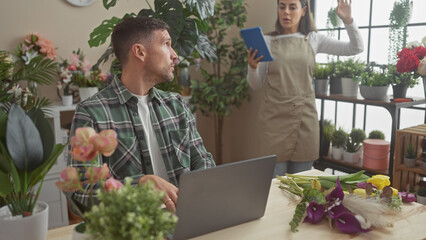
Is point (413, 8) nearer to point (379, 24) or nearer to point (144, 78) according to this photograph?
point (379, 24)

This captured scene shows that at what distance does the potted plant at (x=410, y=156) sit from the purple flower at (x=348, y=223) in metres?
1.48

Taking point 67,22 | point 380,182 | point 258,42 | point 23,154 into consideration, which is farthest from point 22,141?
point 67,22

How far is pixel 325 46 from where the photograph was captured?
121 inches

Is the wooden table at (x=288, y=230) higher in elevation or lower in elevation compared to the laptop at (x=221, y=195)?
lower

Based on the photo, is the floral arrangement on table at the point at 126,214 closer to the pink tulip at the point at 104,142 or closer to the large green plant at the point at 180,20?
the pink tulip at the point at 104,142

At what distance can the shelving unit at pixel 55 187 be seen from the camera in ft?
10.3

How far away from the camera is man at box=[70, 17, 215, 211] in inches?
64.9

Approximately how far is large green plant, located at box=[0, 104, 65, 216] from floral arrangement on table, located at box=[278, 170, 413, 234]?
703 mm

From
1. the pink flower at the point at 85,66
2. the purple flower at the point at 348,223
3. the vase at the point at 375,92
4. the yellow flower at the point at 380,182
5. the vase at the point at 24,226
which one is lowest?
the purple flower at the point at 348,223

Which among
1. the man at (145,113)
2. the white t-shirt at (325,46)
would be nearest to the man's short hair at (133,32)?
the man at (145,113)

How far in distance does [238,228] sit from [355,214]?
35 centimetres

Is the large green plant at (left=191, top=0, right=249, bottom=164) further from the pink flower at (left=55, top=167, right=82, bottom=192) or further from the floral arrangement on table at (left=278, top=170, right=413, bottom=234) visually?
the pink flower at (left=55, top=167, right=82, bottom=192)

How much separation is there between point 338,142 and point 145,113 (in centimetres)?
182

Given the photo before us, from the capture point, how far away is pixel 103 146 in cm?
82
